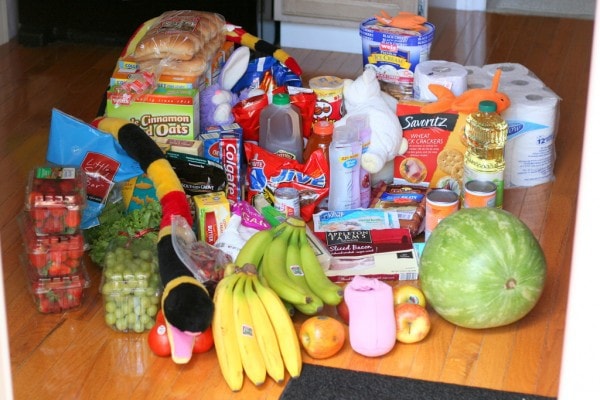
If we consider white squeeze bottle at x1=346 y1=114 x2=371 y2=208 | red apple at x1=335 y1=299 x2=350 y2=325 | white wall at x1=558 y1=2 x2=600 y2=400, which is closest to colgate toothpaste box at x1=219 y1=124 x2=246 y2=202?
white squeeze bottle at x1=346 y1=114 x2=371 y2=208

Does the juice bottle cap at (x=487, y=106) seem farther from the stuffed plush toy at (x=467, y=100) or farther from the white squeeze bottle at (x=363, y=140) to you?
the white squeeze bottle at (x=363, y=140)

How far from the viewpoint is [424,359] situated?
2203mm

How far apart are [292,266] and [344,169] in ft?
1.64

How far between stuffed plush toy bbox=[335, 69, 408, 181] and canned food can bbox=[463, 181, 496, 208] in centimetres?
33

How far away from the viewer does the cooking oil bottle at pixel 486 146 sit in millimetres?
2650

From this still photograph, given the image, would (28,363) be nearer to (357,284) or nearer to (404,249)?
(357,284)

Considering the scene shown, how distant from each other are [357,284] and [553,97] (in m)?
1.14

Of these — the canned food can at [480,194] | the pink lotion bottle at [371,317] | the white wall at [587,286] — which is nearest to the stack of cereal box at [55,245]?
the pink lotion bottle at [371,317]

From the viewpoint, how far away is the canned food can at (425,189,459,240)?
256 centimetres

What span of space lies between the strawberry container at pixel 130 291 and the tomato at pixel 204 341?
159mm

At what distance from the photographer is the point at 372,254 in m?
2.58

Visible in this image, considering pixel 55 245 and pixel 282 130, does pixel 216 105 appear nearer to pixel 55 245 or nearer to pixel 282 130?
pixel 282 130

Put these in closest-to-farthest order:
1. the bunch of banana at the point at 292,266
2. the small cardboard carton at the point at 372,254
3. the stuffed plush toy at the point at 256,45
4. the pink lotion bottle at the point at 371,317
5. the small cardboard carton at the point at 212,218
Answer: the pink lotion bottle at the point at 371,317 < the bunch of banana at the point at 292,266 < the small cardboard carton at the point at 372,254 < the small cardboard carton at the point at 212,218 < the stuffed plush toy at the point at 256,45

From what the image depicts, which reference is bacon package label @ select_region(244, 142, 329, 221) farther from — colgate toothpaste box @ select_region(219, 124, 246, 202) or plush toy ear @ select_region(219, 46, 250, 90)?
plush toy ear @ select_region(219, 46, 250, 90)
